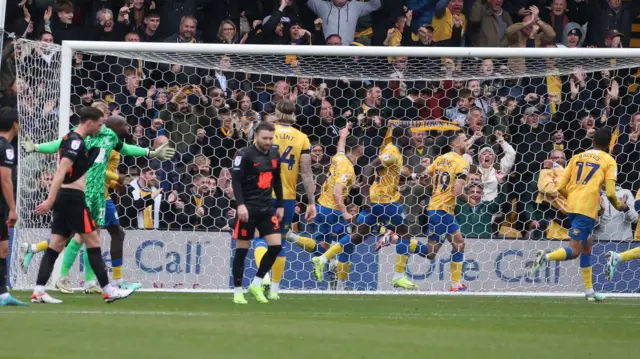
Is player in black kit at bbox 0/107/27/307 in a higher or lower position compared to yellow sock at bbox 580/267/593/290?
higher

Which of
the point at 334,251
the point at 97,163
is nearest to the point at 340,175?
the point at 334,251

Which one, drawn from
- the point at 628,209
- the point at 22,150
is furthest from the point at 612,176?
the point at 22,150

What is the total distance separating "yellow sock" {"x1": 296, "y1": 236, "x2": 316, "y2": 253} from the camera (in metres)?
14.4

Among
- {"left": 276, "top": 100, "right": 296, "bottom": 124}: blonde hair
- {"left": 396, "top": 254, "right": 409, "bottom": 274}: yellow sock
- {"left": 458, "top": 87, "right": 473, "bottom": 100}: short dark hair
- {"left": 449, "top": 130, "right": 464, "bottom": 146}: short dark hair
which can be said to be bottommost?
{"left": 396, "top": 254, "right": 409, "bottom": 274}: yellow sock

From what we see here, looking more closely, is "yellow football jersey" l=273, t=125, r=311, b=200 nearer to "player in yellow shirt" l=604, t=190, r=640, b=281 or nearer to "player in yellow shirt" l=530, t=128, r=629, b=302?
"player in yellow shirt" l=530, t=128, r=629, b=302

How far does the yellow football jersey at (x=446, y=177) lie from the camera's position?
47.0ft

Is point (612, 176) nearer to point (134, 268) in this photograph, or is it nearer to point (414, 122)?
point (414, 122)

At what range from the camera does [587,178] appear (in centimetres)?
1279

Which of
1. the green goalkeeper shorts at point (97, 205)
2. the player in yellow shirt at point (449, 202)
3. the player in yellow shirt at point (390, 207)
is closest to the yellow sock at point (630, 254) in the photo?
the player in yellow shirt at point (449, 202)

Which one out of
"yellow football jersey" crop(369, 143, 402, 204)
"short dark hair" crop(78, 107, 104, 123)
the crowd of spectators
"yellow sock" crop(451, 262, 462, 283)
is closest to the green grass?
"short dark hair" crop(78, 107, 104, 123)

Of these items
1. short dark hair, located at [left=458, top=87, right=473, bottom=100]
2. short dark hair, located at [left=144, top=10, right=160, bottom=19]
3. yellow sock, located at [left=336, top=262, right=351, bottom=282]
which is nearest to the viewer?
yellow sock, located at [left=336, top=262, right=351, bottom=282]

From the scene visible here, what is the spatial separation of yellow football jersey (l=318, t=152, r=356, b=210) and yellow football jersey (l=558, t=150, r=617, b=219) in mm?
2800

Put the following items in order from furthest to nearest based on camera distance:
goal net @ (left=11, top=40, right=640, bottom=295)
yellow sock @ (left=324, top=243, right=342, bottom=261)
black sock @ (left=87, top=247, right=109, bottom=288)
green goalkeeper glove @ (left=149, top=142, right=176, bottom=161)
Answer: yellow sock @ (left=324, top=243, right=342, bottom=261) < goal net @ (left=11, top=40, right=640, bottom=295) < green goalkeeper glove @ (left=149, top=142, right=176, bottom=161) < black sock @ (left=87, top=247, right=109, bottom=288)

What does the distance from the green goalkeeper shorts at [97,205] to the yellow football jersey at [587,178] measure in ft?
16.7
